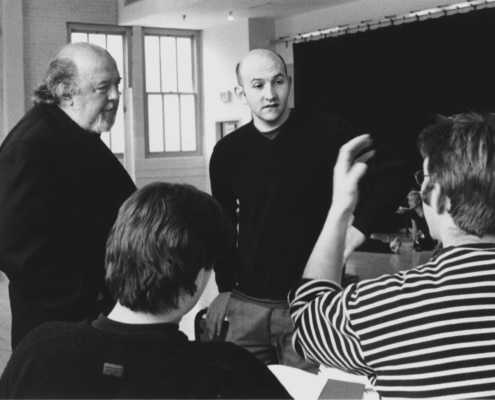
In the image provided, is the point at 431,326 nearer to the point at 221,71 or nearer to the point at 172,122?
the point at 221,71

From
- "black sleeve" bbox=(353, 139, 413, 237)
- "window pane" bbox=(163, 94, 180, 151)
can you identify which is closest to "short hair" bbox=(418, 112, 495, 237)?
"black sleeve" bbox=(353, 139, 413, 237)

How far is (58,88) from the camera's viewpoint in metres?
2.58

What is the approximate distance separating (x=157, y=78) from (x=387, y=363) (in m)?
13.9

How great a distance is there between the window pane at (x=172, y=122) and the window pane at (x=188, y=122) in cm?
12

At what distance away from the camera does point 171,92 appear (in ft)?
49.5

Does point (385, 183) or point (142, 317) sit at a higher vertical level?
point (385, 183)

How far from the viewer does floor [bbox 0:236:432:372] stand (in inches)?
254

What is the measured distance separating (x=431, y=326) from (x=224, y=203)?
5.97 feet

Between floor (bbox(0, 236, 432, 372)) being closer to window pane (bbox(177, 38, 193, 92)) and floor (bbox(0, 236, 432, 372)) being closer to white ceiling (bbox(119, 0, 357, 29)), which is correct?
white ceiling (bbox(119, 0, 357, 29))

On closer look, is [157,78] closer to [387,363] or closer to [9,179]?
[9,179]

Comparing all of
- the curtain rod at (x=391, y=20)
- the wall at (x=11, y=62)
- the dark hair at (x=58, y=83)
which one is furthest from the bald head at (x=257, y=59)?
the wall at (x=11, y=62)

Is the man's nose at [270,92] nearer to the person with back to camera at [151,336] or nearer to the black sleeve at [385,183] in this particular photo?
the black sleeve at [385,183]

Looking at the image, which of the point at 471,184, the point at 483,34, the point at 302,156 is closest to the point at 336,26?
the point at 483,34

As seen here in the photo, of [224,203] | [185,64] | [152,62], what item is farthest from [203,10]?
[224,203]
